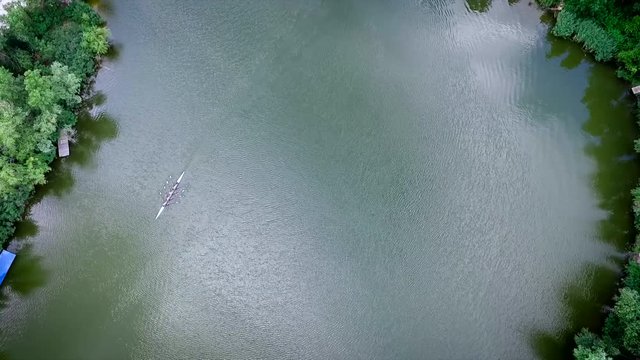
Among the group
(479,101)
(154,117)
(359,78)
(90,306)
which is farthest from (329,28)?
(90,306)

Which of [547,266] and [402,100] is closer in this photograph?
[547,266]

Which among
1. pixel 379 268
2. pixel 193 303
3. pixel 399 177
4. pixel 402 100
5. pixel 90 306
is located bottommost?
pixel 90 306

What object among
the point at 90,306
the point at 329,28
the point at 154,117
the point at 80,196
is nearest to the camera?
the point at 90,306

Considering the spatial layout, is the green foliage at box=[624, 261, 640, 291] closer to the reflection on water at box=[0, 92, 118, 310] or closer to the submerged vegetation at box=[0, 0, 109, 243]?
the reflection on water at box=[0, 92, 118, 310]

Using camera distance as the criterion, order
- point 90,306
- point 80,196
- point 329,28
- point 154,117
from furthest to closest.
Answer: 1. point 329,28
2. point 154,117
3. point 80,196
4. point 90,306

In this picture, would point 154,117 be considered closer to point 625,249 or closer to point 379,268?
point 379,268

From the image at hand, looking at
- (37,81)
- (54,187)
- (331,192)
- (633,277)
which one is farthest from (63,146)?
(633,277)

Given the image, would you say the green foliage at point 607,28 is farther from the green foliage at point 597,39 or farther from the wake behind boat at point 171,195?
the wake behind boat at point 171,195

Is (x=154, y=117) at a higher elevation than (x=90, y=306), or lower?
higher

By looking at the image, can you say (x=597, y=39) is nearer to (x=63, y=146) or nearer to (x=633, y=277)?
(x=633, y=277)
